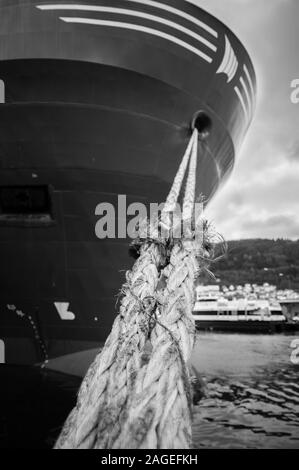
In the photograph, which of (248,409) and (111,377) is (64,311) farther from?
(111,377)

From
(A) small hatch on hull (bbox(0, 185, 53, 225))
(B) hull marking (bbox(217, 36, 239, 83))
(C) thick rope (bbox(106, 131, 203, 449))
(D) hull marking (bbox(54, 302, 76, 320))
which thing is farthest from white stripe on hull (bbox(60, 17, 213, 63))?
(C) thick rope (bbox(106, 131, 203, 449))

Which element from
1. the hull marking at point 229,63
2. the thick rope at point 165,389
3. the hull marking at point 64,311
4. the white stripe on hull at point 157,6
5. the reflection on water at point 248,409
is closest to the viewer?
the thick rope at point 165,389

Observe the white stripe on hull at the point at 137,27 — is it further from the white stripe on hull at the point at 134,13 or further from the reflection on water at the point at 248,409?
the reflection on water at the point at 248,409

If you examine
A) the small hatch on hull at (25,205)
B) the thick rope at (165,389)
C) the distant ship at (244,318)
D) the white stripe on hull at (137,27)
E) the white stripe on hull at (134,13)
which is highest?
the white stripe on hull at (134,13)

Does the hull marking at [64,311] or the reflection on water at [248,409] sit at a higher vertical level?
the hull marking at [64,311]

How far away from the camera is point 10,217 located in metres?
6.45

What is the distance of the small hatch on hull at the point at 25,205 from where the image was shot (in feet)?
20.9

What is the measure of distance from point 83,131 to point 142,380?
15.8 feet

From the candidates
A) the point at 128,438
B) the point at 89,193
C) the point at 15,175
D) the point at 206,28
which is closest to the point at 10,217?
the point at 15,175

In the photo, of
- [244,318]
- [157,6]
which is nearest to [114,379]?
[157,6]

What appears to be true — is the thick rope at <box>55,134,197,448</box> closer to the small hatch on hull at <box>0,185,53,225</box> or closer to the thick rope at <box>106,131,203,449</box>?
the thick rope at <box>106,131,203,449</box>

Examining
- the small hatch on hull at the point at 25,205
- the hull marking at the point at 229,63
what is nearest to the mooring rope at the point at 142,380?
the small hatch on hull at the point at 25,205

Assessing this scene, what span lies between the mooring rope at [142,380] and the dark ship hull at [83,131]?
349 cm

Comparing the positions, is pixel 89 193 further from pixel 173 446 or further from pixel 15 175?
pixel 173 446
